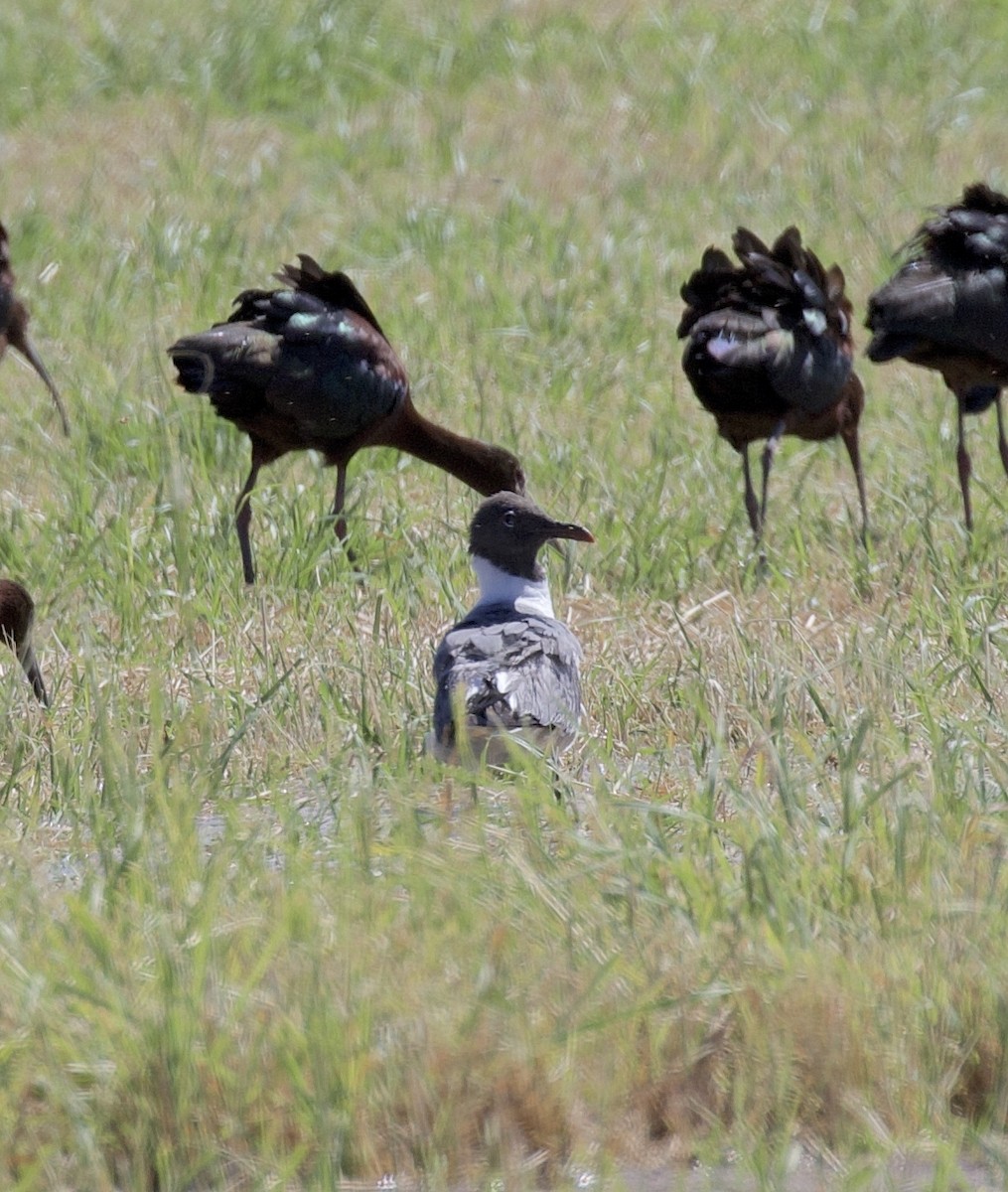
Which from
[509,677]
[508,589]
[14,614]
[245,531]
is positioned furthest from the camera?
Result: [245,531]

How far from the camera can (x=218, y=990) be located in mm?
3104

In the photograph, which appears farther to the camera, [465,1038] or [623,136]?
[623,136]

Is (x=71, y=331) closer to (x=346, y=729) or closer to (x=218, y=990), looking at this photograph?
(x=346, y=729)

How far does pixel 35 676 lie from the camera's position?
17.5ft

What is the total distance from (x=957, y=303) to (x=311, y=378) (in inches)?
87.2

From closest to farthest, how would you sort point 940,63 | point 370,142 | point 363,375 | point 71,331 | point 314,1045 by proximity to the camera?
point 314,1045 < point 363,375 < point 71,331 < point 370,142 < point 940,63

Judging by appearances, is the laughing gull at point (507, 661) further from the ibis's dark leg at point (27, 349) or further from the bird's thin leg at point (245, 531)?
the ibis's dark leg at point (27, 349)

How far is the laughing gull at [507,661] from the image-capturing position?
4.54 metres

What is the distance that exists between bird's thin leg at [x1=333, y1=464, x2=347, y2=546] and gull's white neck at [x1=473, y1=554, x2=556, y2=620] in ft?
3.88

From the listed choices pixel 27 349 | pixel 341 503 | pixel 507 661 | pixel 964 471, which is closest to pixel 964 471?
pixel 964 471

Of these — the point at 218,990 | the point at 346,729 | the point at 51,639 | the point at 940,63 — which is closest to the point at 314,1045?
the point at 218,990

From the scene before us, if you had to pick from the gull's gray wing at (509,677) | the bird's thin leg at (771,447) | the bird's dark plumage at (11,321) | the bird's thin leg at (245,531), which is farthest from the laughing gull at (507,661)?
the bird's dark plumage at (11,321)

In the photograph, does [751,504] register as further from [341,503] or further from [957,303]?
[341,503]

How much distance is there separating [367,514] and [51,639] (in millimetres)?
1867
